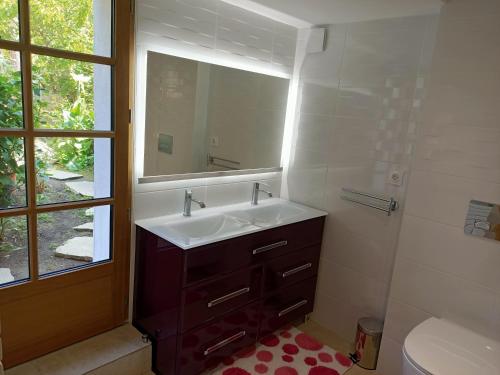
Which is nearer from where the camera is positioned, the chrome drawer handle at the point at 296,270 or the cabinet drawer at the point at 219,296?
the cabinet drawer at the point at 219,296

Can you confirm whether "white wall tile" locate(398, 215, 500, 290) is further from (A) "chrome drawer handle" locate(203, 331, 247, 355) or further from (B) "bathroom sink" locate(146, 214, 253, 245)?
(A) "chrome drawer handle" locate(203, 331, 247, 355)

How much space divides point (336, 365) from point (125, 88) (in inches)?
80.2

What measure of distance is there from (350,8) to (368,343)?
6.48 feet

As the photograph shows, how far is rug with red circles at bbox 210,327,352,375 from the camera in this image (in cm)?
221

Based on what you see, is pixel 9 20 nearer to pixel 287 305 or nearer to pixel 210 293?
pixel 210 293

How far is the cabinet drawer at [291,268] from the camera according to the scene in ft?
7.47

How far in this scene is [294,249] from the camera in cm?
239

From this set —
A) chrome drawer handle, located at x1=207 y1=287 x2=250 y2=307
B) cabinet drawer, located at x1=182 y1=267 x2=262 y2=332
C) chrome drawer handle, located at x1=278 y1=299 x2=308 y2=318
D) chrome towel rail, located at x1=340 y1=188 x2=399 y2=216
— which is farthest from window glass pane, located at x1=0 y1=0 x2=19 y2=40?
chrome drawer handle, located at x1=278 y1=299 x2=308 y2=318

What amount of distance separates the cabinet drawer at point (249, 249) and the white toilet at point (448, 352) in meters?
0.85

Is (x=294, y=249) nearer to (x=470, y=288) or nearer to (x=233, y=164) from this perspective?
(x=233, y=164)

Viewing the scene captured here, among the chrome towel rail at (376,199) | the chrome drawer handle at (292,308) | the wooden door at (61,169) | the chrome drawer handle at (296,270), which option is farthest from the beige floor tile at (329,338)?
the wooden door at (61,169)

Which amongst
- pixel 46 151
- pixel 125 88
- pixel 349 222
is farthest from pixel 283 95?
pixel 46 151

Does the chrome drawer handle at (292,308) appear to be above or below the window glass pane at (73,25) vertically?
below

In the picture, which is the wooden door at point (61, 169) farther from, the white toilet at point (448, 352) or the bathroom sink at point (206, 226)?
the white toilet at point (448, 352)
